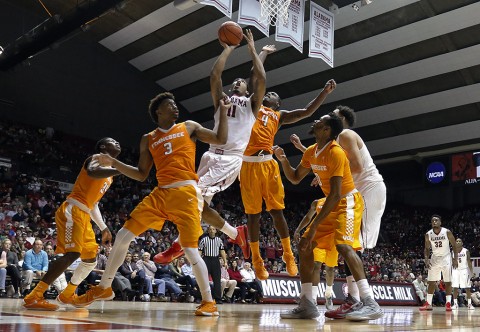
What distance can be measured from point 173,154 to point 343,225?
1.67 m

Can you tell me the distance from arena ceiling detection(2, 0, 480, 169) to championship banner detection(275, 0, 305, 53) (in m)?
5.06

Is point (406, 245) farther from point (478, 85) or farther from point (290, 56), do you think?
point (290, 56)

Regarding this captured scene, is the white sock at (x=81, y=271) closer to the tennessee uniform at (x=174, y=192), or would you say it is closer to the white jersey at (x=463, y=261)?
the tennessee uniform at (x=174, y=192)

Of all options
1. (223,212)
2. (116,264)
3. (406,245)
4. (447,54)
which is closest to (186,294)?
(116,264)

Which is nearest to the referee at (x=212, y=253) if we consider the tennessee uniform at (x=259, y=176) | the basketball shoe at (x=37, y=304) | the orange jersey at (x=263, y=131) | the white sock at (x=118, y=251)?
the tennessee uniform at (x=259, y=176)

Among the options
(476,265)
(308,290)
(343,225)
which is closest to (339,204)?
(343,225)

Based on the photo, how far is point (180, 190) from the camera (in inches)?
192

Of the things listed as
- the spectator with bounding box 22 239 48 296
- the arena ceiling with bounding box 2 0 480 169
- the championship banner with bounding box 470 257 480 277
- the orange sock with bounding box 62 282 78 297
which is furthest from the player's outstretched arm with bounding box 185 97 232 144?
the championship banner with bounding box 470 257 480 277

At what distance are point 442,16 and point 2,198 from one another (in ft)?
52.6

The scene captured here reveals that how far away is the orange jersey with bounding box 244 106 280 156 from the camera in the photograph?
21.1ft

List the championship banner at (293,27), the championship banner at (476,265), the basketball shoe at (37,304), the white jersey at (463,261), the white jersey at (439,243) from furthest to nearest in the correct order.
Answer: the championship banner at (476,265), the white jersey at (463,261), the championship banner at (293,27), the white jersey at (439,243), the basketball shoe at (37,304)

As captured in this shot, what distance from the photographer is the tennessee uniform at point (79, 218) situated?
5.90m

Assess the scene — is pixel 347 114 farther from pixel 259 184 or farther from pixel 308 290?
pixel 308 290

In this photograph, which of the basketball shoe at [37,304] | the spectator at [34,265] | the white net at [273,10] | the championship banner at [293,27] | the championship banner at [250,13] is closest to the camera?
the basketball shoe at [37,304]
